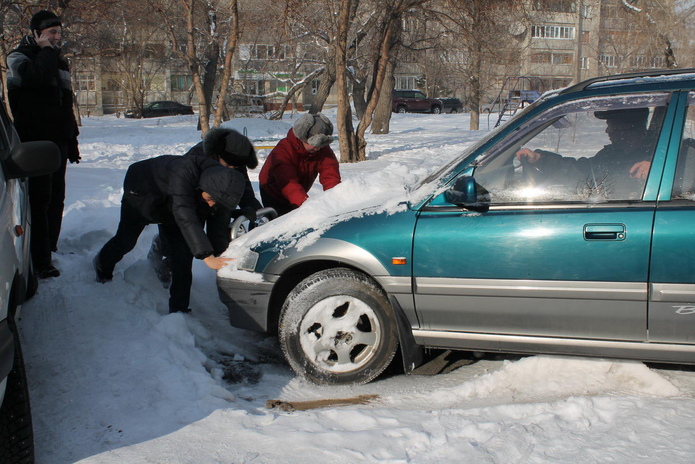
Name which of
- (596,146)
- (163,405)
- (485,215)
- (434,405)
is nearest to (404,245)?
(485,215)

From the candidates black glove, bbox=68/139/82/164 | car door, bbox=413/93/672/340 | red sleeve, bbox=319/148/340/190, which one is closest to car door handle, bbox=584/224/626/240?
car door, bbox=413/93/672/340

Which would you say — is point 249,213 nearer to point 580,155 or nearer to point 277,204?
point 277,204

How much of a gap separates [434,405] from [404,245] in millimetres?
883

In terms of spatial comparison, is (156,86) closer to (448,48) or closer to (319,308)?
(448,48)

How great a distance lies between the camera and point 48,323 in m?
4.39

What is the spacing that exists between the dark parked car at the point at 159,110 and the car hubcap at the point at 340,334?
45.8 m

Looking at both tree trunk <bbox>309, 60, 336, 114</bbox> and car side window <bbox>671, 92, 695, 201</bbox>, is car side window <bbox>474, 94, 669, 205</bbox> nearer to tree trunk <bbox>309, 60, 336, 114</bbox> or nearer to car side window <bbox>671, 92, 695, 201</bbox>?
car side window <bbox>671, 92, 695, 201</bbox>

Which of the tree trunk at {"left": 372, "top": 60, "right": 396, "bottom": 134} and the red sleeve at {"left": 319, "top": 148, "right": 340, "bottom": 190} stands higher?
the tree trunk at {"left": 372, "top": 60, "right": 396, "bottom": 134}

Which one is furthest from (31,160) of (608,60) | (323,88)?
(608,60)

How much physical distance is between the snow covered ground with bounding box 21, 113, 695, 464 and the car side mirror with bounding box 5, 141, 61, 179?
47.1 inches

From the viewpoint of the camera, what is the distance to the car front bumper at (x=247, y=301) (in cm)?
410

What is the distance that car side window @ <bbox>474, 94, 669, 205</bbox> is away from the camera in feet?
11.4

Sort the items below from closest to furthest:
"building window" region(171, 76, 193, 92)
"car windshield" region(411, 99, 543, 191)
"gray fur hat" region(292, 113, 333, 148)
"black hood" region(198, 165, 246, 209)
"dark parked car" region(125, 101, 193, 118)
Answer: "car windshield" region(411, 99, 543, 191)
"black hood" region(198, 165, 246, 209)
"gray fur hat" region(292, 113, 333, 148)
"dark parked car" region(125, 101, 193, 118)
"building window" region(171, 76, 193, 92)

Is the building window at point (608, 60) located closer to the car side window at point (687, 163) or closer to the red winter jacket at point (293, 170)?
the red winter jacket at point (293, 170)
